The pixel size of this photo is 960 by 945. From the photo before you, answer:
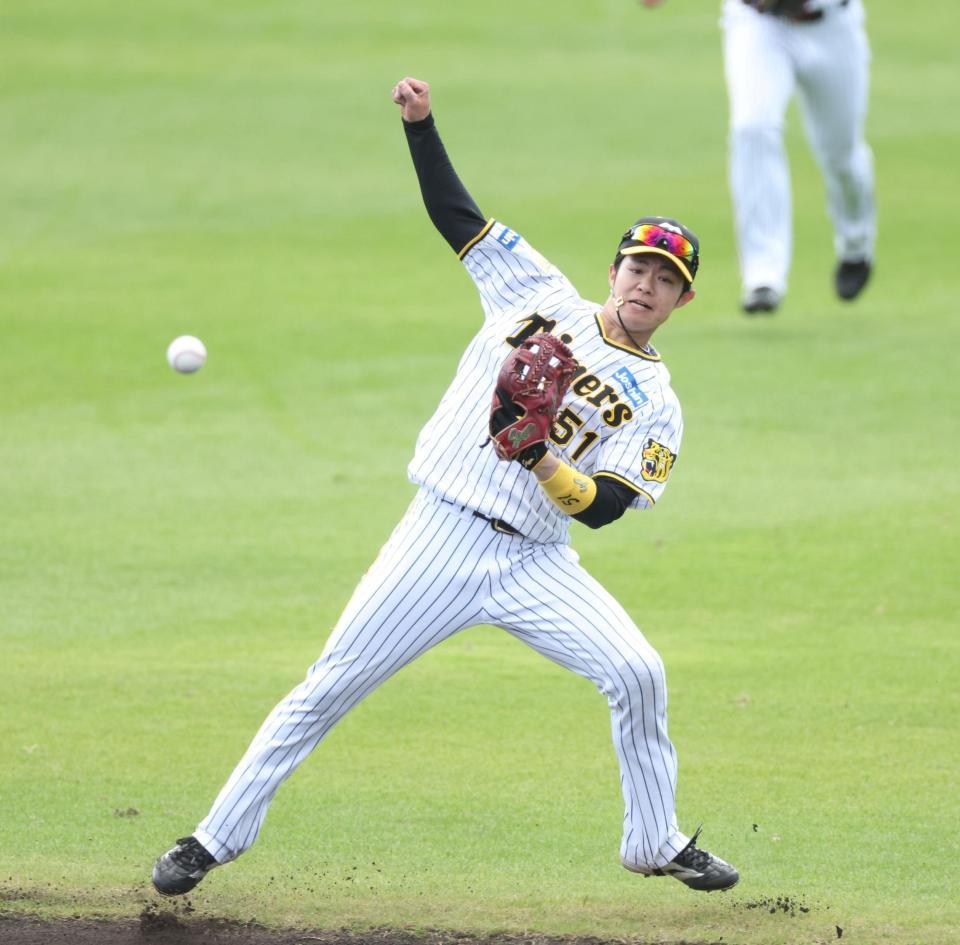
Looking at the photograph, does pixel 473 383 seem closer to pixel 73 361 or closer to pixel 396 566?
pixel 396 566

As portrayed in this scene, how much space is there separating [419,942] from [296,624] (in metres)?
3.12

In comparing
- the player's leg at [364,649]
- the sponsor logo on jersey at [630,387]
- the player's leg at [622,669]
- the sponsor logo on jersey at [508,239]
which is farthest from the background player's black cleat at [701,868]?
the sponsor logo on jersey at [508,239]

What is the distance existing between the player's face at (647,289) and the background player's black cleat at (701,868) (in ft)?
5.29

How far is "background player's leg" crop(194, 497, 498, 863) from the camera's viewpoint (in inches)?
203

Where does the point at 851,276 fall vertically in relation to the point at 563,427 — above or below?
below

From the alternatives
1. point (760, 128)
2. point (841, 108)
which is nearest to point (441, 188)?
point (760, 128)

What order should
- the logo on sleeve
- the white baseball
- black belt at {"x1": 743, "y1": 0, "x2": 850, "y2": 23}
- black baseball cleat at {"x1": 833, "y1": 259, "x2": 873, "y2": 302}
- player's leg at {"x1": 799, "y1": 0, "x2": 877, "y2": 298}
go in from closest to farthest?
the logo on sleeve, the white baseball, black belt at {"x1": 743, "y1": 0, "x2": 850, "y2": 23}, player's leg at {"x1": 799, "y1": 0, "x2": 877, "y2": 298}, black baseball cleat at {"x1": 833, "y1": 259, "x2": 873, "y2": 302}

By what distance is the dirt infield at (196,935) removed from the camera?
520 centimetres

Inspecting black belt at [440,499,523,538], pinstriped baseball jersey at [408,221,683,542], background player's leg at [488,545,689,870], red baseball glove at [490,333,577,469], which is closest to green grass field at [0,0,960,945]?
background player's leg at [488,545,689,870]

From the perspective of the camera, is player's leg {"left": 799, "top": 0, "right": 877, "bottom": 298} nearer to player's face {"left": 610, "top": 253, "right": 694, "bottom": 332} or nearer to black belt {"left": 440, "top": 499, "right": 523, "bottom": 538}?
player's face {"left": 610, "top": 253, "right": 694, "bottom": 332}

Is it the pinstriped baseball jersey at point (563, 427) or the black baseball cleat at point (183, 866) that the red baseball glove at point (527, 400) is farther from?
the black baseball cleat at point (183, 866)

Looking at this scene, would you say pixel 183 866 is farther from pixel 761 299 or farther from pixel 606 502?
pixel 761 299

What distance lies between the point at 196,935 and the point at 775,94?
27.3 ft

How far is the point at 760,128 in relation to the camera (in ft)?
39.2
